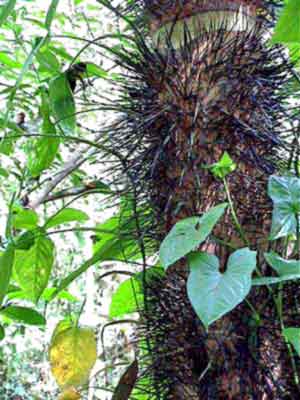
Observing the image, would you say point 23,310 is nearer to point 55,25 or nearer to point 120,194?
point 120,194

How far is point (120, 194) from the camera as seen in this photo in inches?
28.7

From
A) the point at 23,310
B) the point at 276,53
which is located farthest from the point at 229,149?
the point at 23,310

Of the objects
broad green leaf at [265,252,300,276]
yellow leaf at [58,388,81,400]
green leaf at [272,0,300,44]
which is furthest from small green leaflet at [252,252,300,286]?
yellow leaf at [58,388,81,400]

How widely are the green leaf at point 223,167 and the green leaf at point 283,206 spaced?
0.04 metres

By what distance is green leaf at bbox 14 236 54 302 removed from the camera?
925 millimetres

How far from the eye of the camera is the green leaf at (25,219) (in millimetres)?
936

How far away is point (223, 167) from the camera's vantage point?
1.87 feet

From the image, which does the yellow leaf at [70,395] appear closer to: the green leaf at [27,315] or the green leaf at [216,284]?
the green leaf at [27,315]

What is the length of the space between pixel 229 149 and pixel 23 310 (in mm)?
433

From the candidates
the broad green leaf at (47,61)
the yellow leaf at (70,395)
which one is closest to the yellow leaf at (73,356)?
the yellow leaf at (70,395)

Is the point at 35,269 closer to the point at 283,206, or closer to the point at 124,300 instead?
the point at 124,300

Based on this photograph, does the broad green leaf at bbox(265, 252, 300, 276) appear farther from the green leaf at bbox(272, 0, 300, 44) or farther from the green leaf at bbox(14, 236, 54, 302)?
the green leaf at bbox(14, 236, 54, 302)

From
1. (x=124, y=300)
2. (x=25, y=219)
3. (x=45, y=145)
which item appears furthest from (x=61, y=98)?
(x=124, y=300)

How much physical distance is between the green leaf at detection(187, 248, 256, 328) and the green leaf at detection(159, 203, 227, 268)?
2 centimetres
